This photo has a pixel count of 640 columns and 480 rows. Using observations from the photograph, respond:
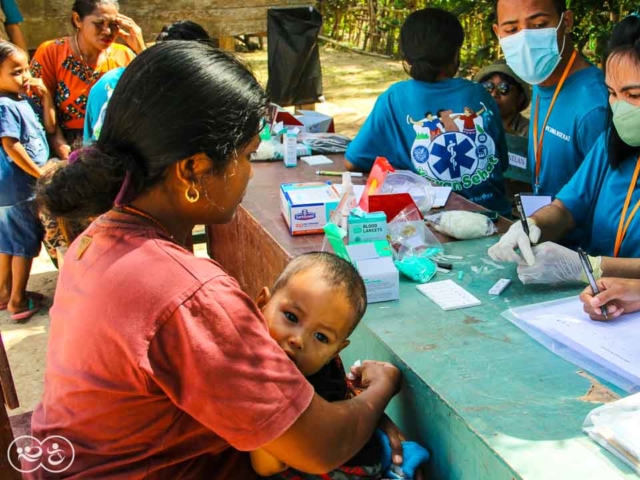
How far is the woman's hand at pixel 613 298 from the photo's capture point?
1.59 m

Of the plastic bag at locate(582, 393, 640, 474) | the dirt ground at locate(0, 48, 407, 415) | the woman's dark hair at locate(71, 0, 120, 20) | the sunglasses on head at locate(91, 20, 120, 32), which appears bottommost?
the dirt ground at locate(0, 48, 407, 415)

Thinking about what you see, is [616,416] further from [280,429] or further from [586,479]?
[280,429]

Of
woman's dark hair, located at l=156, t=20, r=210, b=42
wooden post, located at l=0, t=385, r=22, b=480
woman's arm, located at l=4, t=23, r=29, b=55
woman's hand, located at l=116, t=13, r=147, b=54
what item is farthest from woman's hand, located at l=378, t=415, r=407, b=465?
woman's arm, located at l=4, t=23, r=29, b=55

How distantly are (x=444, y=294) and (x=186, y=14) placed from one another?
504 centimetres

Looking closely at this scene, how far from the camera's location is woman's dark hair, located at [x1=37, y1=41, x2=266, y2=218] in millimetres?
1191

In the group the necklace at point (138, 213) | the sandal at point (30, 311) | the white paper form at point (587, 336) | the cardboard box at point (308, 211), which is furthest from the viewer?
the sandal at point (30, 311)

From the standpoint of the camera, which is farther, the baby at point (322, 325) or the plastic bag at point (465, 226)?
the plastic bag at point (465, 226)

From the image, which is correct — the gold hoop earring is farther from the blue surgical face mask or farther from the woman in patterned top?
Result: the woman in patterned top

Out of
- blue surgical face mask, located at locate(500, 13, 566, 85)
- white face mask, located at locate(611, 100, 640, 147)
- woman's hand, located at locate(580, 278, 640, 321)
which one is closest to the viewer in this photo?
woman's hand, located at locate(580, 278, 640, 321)

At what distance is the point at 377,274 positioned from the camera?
1.82 metres

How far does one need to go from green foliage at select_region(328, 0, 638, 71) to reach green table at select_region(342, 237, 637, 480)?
267 cm

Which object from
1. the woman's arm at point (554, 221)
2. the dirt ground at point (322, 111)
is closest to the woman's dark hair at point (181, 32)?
the dirt ground at point (322, 111)

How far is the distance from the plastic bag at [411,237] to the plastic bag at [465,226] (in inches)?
4.5

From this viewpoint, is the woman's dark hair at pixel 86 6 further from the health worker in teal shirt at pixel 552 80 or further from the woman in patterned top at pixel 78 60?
the health worker in teal shirt at pixel 552 80
